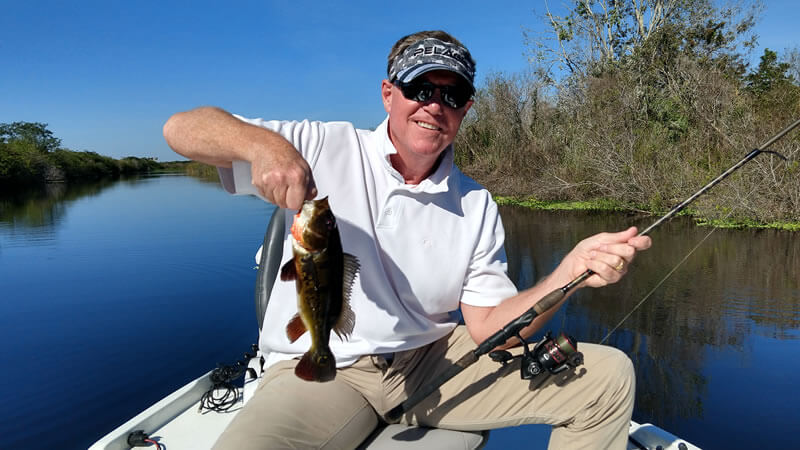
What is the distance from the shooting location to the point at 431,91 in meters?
2.45

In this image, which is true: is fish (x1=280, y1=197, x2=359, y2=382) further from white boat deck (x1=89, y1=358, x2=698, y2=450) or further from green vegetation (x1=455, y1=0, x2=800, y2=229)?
green vegetation (x1=455, y1=0, x2=800, y2=229)

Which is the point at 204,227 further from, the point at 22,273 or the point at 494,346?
the point at 494,346

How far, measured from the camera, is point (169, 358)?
6797 mm

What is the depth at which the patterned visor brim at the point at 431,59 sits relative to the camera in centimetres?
237

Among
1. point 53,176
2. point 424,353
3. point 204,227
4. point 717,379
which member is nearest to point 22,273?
point 204,227

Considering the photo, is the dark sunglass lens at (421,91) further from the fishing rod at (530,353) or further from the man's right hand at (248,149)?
the fishing rod at (530,353)

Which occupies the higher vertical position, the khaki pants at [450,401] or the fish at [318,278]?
the fish at [318,278]

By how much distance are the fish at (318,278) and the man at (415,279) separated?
325 mm

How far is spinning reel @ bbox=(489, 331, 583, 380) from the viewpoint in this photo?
2146 millimetres

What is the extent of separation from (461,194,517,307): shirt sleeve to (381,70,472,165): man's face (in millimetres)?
497

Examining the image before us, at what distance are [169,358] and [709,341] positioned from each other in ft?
24.0

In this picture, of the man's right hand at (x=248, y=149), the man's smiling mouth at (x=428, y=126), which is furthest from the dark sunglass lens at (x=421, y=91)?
the man's right hand at (x=248, y=149)

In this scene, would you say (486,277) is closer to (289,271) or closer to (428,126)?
(428,126)

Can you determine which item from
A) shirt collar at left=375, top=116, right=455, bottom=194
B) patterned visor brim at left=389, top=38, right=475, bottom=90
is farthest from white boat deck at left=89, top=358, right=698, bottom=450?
patterned visor brim at left=389, top=38, right=475, bottom=90
